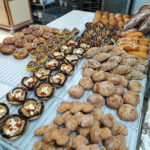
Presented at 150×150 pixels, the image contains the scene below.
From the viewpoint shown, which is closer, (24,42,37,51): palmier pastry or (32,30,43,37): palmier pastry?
(24,42,37,51): palmier pastry

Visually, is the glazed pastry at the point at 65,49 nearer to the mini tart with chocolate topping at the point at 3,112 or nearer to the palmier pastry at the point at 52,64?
the palmier pastry at the point at 52,64

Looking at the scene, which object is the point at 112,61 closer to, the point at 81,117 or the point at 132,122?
the point at 132,122

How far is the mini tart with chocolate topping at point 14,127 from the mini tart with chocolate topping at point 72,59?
31.1 inches

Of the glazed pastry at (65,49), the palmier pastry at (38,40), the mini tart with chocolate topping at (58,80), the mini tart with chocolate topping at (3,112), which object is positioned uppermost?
Result: the palmier pastry at (38,40)

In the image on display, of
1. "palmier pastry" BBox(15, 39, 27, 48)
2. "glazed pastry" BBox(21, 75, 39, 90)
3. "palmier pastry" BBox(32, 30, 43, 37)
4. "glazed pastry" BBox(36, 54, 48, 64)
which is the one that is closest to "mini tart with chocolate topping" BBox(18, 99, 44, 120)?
"glazed pastry" BBox(21, 75, 39, 90)

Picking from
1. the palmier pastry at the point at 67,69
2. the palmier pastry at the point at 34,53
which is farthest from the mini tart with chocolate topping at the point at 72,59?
the palmier pastry at the point at 34,53

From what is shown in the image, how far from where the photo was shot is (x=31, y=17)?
14.9ft

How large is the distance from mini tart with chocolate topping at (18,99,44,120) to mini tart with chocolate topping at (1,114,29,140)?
38mm

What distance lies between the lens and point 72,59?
1.65 metres

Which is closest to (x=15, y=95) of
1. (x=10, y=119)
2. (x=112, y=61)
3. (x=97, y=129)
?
(x=10, y=119)

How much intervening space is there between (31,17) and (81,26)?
2.59 meters

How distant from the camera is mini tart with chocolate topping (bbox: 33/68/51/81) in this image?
138 cm

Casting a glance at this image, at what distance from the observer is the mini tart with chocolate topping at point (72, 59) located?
160 centimetres

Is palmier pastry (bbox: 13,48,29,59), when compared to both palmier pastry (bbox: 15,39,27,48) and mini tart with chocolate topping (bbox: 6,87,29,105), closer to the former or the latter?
palmier pastry (bbox: 15,39,27,48)
